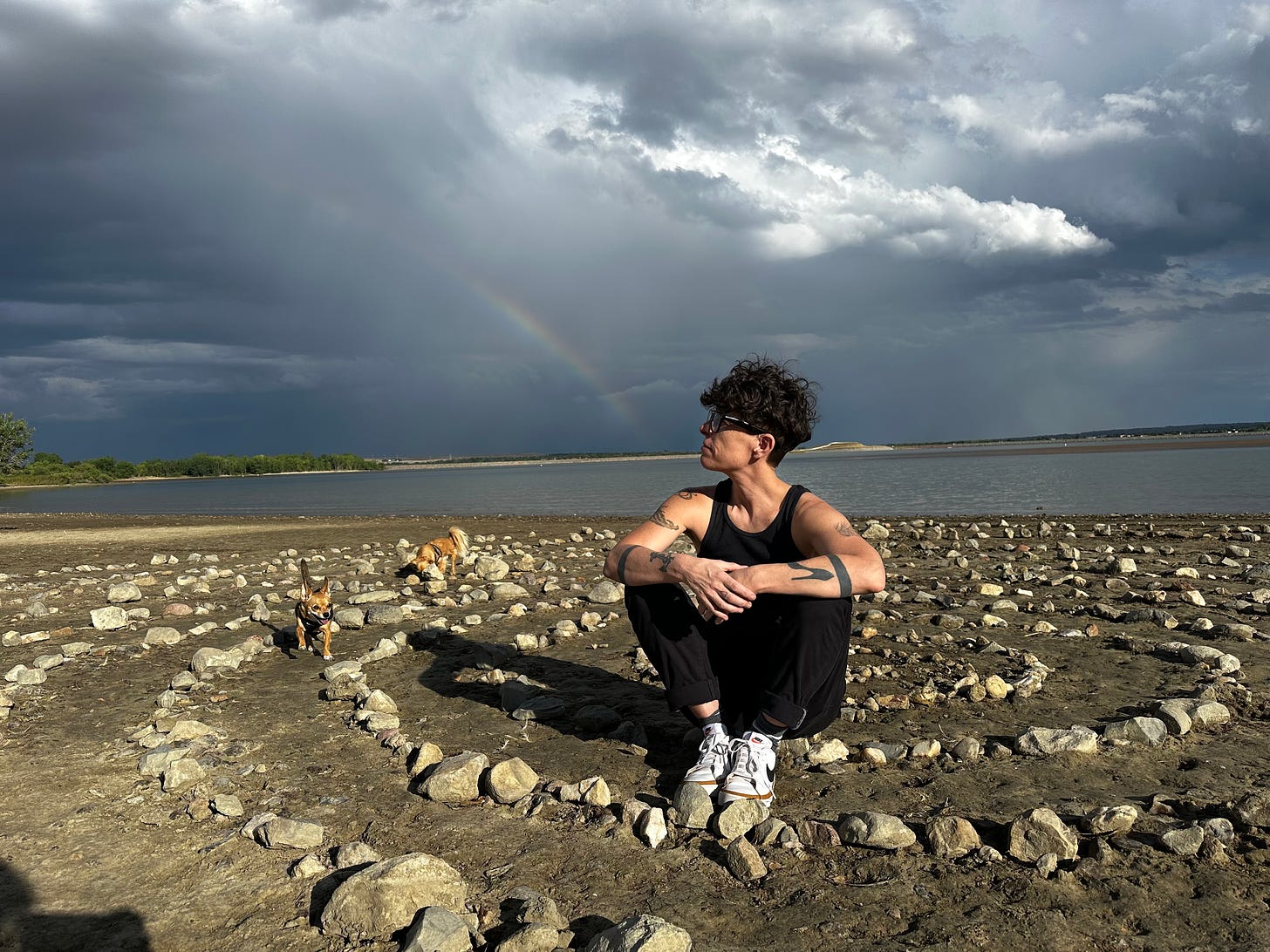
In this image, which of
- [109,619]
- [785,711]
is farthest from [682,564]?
[109,619]

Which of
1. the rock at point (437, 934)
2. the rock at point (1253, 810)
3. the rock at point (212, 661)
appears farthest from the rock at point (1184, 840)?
the rock at point (212, 661)

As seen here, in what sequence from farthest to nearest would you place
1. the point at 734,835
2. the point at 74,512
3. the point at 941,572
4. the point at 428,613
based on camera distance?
the point at 74,512, the point at 941,572, the point at 428,613, the point at 734,835

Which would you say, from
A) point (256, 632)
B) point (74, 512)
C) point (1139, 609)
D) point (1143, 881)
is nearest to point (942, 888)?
point (1143, 881)

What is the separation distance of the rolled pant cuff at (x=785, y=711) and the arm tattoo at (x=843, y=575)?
53 cm

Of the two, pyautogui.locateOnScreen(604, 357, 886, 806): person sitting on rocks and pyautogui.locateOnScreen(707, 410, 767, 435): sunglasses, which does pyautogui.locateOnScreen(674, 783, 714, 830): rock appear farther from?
pyautogui.locateOnScreen(707, 410, 767, 435): sunglasses

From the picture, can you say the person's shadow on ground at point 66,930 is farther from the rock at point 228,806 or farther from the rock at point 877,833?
the rock at point 877,833

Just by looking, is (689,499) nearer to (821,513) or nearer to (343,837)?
(821,513)

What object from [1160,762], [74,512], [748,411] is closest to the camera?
[1160,762]

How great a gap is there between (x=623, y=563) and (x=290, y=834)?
5.99 feet

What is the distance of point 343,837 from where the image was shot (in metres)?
3.32

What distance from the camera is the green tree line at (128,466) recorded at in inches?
3371

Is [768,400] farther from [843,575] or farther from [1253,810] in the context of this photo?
[1253,810]

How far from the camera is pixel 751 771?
343cm

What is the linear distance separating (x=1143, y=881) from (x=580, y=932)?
74.5 inches
